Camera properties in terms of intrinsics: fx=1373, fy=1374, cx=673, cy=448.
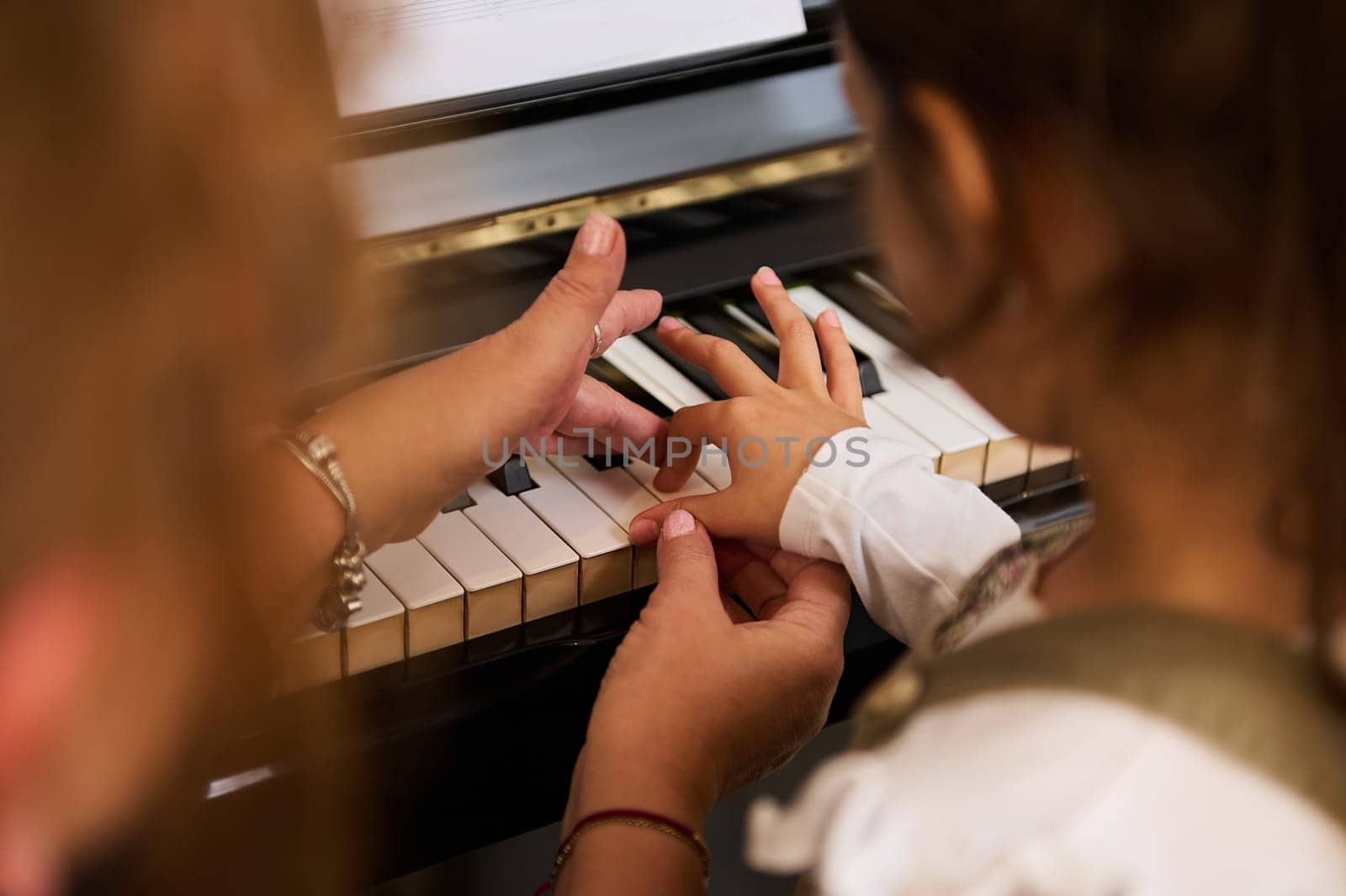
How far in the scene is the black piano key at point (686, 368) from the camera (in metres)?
1.17

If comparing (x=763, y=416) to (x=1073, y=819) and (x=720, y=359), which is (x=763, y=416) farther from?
(x=1073, y=819)

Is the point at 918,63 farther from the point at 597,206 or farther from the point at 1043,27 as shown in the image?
the point at 597,206

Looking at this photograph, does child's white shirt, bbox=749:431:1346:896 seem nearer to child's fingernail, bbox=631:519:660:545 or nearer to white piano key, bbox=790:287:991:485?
child's fingernail, bbox=631:519:660:545

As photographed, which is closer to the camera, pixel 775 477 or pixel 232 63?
pixel 232 63

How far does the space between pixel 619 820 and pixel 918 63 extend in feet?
1.60

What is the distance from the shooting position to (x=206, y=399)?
0.57 metres

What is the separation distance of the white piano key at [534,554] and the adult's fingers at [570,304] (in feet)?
0.38

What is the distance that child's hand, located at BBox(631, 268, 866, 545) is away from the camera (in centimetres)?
103

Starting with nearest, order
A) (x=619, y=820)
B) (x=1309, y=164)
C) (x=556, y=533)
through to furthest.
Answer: (x=1309, y=164) → (x=619, y=820) → (x=556, y=533)

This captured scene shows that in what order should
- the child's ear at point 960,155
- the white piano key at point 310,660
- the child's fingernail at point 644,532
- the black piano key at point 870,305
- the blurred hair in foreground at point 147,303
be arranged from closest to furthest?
1. the blurred hair in foreground at point 147,303
2. the child's ear at point 960,155
3. the white piano key at point 310,660
4. the child's fingernail at point 644,532
5. the black piano key at point 870,305

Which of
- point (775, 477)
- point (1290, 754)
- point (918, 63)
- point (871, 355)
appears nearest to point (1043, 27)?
point (918, 63)

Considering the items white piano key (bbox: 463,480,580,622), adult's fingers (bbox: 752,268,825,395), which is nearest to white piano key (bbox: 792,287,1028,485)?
adult's fingers (bbox: 752,268,825,395)

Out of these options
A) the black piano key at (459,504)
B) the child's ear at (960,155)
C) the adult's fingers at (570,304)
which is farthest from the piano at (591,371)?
the child's ear at (960,155)

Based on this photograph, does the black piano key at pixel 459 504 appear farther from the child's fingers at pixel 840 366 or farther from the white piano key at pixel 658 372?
the child's fingers at pixel 840 366
